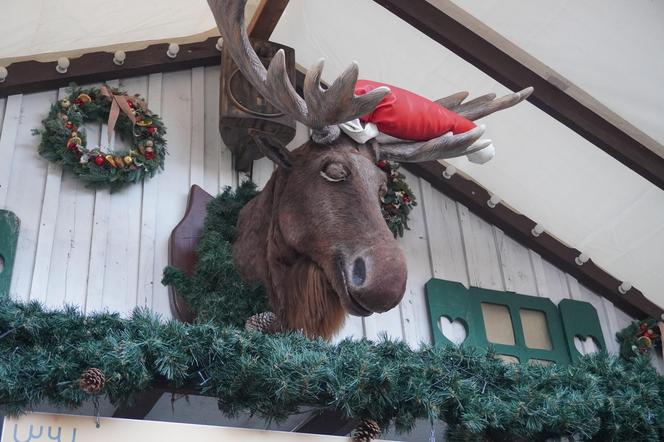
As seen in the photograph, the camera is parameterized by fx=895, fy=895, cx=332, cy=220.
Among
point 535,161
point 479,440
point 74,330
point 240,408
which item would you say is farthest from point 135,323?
point 535,161

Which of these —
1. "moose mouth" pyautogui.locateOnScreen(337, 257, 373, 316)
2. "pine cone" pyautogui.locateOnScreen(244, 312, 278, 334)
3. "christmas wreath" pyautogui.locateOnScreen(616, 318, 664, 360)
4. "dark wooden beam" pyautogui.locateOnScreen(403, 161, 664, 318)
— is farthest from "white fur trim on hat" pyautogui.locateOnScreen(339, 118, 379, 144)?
"christmas wreath" pyautogui.locateOnScreen(616, 318, 664, 360)

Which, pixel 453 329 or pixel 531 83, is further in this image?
pixel 453 329

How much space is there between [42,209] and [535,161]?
192 cm

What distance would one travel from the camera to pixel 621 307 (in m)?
3.89

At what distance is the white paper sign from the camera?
1.91 m

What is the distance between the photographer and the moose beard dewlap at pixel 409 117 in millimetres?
2963

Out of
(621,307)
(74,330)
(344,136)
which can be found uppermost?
(344,136)

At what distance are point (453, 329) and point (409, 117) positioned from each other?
0.96 metres

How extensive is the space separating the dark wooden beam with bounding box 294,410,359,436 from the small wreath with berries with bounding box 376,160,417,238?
4.16ft

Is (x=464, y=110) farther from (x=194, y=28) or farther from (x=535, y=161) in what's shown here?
(x=194, y=28)

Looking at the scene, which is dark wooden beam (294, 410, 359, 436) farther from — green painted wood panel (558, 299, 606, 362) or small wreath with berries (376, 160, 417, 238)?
green painted wood panel (558, 299, 606, 362)

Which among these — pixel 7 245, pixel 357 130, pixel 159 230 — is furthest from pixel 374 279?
pixel 7 245

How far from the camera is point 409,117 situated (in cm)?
298

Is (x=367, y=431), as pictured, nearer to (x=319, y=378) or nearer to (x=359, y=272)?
(x=319, y=378)
